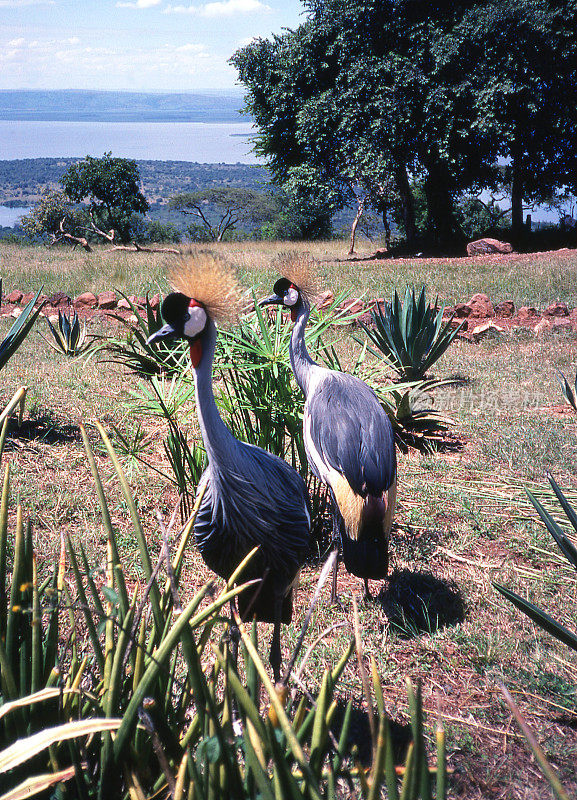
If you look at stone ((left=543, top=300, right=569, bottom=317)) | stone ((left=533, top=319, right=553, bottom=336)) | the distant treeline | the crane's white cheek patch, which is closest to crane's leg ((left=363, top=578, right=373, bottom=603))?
the crane's white cheek patch

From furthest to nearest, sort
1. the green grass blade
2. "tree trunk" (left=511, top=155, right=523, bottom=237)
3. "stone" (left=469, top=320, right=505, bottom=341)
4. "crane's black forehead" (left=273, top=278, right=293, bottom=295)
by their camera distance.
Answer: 1. "tree trunk" (left=511, top=155, right=523, bottom=237)
2. "stone" (left=469, top=320, right=505, bottom=341)
3. "crane's black forehead" (left=273, top=278, right=293, bottom=295)
4. the green grass blade

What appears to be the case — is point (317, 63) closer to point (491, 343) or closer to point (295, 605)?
point (491, 343)

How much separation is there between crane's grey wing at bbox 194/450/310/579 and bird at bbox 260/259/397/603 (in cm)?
32

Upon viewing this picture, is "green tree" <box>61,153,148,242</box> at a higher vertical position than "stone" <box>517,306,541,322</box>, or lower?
higher

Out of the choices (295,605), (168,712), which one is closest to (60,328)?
Result: (295,605)

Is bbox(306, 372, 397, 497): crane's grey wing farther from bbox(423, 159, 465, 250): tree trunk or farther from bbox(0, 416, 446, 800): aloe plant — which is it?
bbox(423, 159, 465, 250): tree trunk

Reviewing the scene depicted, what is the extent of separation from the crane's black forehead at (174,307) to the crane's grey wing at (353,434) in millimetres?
1297

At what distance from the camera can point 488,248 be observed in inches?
682

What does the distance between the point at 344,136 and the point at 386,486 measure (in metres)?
19.3

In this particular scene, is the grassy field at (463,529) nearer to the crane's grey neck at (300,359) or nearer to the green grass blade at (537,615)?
the green grass blade at (537,615)

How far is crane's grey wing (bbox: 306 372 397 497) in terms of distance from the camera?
3.12 metres

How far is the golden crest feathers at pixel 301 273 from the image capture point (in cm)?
388

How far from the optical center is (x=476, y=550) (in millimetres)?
3486

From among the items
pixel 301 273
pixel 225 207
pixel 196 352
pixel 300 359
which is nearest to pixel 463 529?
pixel 300 359
